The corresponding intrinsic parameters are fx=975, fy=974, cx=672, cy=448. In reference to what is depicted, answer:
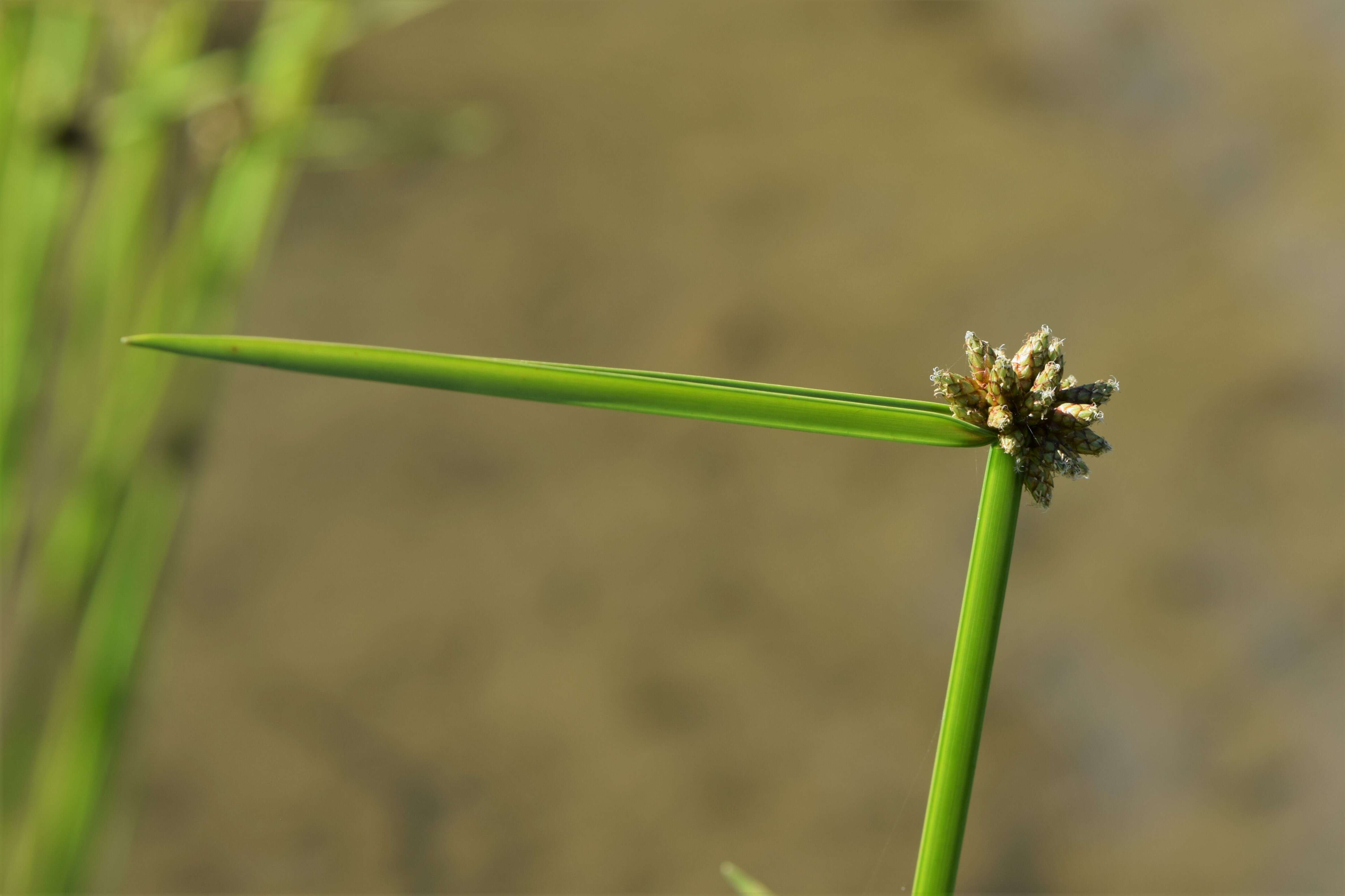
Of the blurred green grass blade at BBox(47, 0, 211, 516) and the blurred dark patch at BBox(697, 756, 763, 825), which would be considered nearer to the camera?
the blurred green grass blade at BBox(47, 0, 211, 516)

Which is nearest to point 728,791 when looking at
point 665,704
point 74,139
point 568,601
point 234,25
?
point 665,704

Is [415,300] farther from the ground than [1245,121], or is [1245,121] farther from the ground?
[1245,121]

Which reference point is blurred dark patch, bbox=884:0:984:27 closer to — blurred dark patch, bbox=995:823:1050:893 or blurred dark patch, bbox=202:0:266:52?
blurred dark patch, bbox=202:0:266:52

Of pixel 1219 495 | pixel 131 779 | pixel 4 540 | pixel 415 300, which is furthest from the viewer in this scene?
pixel 415 300

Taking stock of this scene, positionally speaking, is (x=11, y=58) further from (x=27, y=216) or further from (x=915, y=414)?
(x=915, y=414)

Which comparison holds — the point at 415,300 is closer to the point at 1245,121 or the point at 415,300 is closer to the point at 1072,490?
the point at 1072,490

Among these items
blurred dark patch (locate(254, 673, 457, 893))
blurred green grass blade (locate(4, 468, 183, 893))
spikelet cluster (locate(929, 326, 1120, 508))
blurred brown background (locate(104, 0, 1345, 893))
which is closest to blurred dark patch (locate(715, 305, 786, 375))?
blurred brown background (locate(104, 0, 1345, 893))

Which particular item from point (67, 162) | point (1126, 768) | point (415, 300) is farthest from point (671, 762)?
point (67, 162)
